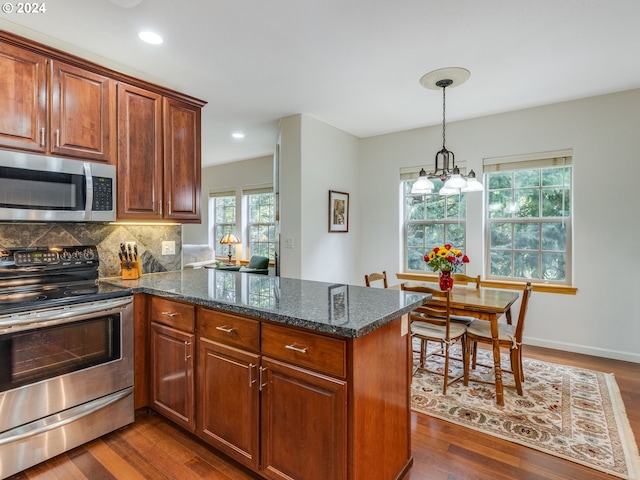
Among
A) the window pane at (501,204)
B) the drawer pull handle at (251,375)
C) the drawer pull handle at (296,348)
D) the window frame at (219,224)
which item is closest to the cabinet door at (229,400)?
the drawer pull handle at (251,375)

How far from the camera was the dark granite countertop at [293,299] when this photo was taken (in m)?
1.42

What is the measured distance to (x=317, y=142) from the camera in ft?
14.1

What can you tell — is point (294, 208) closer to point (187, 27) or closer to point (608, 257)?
point (187, 27)

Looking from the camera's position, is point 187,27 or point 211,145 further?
point 211,145

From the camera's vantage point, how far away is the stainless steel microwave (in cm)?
202

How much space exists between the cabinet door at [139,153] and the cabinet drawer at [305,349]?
165 centimetres

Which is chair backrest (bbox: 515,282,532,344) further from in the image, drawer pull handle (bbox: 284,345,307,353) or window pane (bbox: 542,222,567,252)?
drawer pull handle (bbox: 284,345,307,353)

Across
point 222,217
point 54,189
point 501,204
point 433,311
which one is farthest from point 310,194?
point 222,217

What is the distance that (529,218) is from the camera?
3998mm

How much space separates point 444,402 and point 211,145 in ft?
16.5

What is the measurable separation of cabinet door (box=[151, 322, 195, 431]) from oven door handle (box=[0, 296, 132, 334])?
309 millimetres

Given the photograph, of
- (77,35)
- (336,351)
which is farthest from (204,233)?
(336,351)

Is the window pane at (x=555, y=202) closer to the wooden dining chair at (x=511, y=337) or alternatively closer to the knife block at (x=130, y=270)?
the wooden dining chair at (x=511, y=337)

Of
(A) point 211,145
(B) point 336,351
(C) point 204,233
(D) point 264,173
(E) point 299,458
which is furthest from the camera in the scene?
(C) point 204,233
